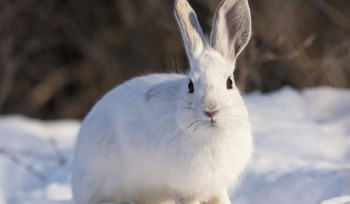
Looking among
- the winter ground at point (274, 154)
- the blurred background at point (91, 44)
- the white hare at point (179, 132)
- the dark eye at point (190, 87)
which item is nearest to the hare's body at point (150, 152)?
the white hare at point (179, 132)

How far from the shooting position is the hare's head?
3.15 meters

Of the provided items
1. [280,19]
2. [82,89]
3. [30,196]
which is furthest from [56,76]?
[30,196]

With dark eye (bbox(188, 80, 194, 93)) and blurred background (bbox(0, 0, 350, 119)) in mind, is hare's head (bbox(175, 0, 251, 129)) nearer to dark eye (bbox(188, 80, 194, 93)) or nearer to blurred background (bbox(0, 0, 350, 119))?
dark eye (bbox(188, 80, 194, 93))

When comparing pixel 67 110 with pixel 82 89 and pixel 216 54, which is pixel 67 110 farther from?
pixel 216 54

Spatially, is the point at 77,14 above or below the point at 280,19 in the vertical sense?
above

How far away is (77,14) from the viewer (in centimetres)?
989

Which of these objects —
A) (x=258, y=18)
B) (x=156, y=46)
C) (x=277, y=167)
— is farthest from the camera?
(x=156, y=46)

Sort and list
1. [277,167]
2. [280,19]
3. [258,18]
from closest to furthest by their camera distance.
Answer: [277,167] → [280,19] → [258,18]

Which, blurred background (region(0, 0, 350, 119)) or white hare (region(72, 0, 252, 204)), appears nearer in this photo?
white hare (region(72, 0, 252, 204))

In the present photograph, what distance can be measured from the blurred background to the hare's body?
12.5 ft

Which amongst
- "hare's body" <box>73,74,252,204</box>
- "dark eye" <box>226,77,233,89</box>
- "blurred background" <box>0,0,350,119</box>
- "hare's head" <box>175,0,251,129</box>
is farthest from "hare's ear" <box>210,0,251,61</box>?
"blurred background" <box>0,0,350,119</box>

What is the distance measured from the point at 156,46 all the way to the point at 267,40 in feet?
8.73

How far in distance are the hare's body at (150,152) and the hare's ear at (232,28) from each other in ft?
0.92

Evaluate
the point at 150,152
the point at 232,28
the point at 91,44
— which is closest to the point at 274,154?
the point at 232,28
